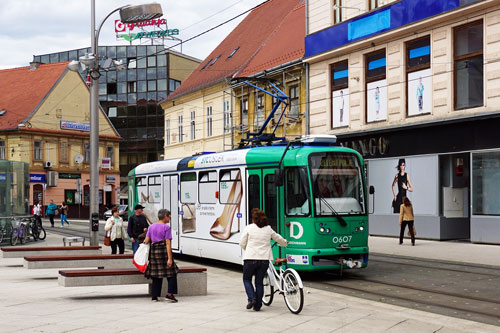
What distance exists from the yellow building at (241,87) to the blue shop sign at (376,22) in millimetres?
1818

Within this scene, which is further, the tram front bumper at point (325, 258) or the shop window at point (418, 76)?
the shop window at point (418, 76)

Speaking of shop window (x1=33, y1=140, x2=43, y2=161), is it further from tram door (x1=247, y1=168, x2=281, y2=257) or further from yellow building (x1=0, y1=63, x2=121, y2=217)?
tram door (x1=247, y1=168, x2=281, y2=257)

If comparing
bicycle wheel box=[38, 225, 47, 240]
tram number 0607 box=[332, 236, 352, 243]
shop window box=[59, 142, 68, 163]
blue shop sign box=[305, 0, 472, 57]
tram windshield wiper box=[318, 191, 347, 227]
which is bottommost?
bicycle wheel box=[38, 225, 47, 240]

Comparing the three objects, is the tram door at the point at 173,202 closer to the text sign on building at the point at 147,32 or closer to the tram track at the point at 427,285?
the tram track at the point at 427,285

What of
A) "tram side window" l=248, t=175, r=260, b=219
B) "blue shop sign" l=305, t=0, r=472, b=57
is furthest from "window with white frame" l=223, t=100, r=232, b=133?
"tram side window" l=248, t=175, r=260, b=219

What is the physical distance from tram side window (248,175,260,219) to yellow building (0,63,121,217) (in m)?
44.5

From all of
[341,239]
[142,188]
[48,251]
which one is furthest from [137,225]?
[341,239]

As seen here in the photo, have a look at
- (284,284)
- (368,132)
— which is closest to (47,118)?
(368,132)

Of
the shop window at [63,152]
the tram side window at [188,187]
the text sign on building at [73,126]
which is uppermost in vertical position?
the text sign on building at [73,126]

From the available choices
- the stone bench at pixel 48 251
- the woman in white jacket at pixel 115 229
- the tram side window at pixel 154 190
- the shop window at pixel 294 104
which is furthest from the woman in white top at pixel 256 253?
the shop window at pixel 294 104

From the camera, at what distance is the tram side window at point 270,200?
15.2 m

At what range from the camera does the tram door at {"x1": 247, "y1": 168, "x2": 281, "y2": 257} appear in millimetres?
15164

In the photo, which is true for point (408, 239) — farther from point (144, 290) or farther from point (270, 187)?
point (144, 290)

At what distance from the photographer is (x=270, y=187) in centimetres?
1548
